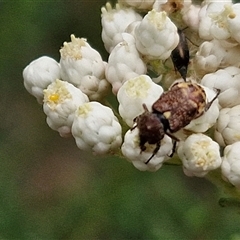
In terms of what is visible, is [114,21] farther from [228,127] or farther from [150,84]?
[228,127]

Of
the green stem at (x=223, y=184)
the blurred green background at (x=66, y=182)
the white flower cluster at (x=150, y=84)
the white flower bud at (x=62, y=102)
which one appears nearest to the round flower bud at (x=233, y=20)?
the white flower cluster at (x=150, y=84)

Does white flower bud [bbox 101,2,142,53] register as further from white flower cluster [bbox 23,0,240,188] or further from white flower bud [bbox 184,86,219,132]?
white flower bud [bbox 184,86,219,132]

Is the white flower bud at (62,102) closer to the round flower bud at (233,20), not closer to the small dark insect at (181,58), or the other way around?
the small dark insect at (181,58)

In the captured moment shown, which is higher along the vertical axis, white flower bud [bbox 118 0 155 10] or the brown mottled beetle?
white flower bud [bbox 118 0 155 10]

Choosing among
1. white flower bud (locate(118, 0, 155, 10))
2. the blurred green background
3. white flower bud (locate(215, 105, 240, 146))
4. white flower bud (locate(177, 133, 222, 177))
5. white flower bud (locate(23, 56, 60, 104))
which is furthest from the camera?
the blurred green background

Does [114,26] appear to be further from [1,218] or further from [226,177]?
[1,218]

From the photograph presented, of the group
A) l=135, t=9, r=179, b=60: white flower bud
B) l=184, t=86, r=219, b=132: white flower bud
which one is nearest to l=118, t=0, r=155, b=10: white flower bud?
l=135, t=9, r=179, b=60: white flower bud

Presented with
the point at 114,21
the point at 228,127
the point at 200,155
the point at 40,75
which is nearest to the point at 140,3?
the point at 114,21
